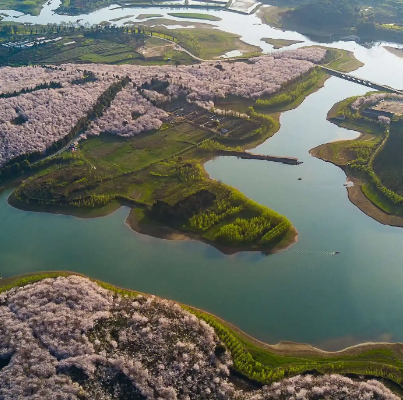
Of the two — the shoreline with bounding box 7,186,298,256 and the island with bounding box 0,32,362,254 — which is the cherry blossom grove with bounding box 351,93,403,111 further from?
the shoreline with bounding box 7,186,298,256

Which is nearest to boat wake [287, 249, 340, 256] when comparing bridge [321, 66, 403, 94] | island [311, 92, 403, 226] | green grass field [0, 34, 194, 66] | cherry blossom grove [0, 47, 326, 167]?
island [311, 92, 403, 226]

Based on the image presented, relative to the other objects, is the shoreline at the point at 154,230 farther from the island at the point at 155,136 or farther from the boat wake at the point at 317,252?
the boat wake at the point at 317,252

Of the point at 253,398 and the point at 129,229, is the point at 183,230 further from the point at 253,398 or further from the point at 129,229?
the point at 253,398

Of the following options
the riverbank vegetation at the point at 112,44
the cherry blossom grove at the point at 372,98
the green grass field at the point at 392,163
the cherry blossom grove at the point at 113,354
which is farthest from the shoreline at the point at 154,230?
the riverbank vegetation at the point at 112,44

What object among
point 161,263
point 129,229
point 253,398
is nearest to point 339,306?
point 253,398

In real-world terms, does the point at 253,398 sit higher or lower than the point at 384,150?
lower

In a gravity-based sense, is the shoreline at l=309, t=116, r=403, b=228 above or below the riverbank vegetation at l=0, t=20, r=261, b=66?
below

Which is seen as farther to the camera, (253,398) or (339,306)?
(339,306)
